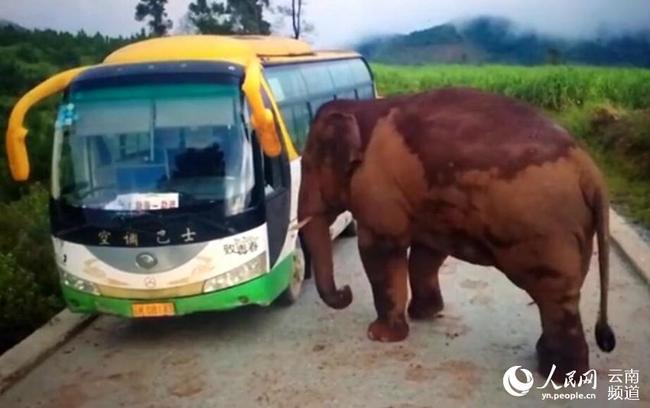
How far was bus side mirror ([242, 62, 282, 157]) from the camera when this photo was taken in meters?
5.14

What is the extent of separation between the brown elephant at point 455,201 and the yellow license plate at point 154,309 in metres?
0.86

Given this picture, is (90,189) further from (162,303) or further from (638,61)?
(638,61)

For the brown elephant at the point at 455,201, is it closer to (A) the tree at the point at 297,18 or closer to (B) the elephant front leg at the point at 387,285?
(B) the elephant front leg at the point at 387,285

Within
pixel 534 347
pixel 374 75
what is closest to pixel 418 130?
pixel 534 347

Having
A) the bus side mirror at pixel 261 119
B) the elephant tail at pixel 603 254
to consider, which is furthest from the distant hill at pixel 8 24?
the elephant tail at pixel 603 254

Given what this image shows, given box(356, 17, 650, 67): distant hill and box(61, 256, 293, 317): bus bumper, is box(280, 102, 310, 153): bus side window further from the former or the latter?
box(356, 17, 650, 67): distant hill

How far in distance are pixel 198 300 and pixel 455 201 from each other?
1.54 metres

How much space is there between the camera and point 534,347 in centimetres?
534

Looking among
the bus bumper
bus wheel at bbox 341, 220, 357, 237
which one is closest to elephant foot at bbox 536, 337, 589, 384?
the bus bumper

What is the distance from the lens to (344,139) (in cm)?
542

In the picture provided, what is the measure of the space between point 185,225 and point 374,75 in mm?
4621

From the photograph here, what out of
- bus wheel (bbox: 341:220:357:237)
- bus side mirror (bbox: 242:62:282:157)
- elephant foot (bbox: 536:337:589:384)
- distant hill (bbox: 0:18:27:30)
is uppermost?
distant hill (bbox: 0:18:27:30)

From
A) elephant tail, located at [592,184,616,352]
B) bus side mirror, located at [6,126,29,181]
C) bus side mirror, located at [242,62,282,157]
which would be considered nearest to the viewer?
elephant tail, located at [592,184,616,352]

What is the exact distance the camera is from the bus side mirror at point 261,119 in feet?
16.9
